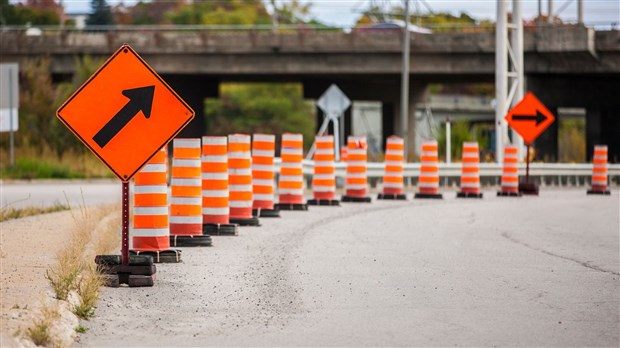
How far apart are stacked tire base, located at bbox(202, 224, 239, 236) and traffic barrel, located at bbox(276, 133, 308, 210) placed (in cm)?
543

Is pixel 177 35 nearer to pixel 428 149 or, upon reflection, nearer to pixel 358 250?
pixel 428 149

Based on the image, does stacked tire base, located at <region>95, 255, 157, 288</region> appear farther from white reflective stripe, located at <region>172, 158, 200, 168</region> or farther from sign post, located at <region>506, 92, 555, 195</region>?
sign post, located at <region>506, 92, 555, 195</region>

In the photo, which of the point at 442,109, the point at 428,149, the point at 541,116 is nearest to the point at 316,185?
the point at 428,149

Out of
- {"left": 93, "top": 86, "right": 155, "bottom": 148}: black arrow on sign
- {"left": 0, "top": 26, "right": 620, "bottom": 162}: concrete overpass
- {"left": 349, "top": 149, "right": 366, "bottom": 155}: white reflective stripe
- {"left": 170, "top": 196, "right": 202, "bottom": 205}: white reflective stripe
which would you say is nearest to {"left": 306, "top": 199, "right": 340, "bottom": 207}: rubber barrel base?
{"left": 349, "top": 149, "right": 366, "bottom": 155}: white reflective stripe

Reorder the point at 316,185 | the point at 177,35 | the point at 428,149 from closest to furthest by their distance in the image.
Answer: the point at 316,185 → the point at 428,149 → the point at 177,35

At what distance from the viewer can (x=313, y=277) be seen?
40.9ft

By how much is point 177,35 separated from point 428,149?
95.2 feet

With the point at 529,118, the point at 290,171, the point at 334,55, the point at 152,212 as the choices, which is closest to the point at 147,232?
the point at 152,212

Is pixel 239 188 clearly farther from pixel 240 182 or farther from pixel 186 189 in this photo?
pixel 186 189

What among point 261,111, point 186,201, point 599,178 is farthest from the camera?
point 261,111

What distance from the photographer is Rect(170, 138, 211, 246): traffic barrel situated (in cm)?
1546

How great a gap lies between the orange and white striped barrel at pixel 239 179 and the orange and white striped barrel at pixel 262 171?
1.87 metres

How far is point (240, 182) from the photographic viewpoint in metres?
19.0

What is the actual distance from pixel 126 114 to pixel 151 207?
2062 mm
